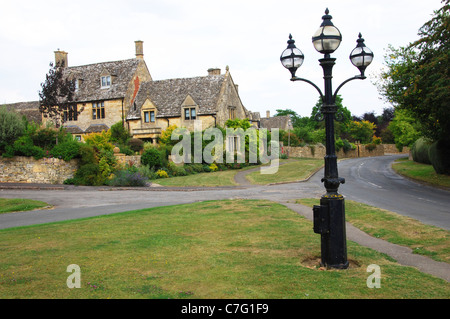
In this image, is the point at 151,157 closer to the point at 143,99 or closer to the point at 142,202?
the point at 142,202

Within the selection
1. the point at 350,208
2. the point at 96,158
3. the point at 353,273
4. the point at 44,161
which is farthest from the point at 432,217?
the point at 44,161

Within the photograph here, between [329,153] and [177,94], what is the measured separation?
42.8m

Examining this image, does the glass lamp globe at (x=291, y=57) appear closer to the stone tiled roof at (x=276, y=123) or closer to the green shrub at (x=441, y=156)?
the green shrub at (x=441, y=156)

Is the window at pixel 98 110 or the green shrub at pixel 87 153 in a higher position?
the window at pixel 98 110

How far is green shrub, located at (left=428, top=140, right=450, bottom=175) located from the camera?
103 feet

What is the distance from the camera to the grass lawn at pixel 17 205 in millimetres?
17422

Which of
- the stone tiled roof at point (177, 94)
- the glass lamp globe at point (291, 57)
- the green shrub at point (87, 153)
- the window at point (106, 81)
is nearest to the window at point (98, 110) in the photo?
the window at point (106, 81)

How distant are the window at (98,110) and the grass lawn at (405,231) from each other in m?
41.3

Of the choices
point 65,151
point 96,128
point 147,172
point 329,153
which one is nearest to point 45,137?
point 65,151

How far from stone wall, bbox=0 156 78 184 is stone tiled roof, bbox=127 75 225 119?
19752 millimetres

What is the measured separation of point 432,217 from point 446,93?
9962mm

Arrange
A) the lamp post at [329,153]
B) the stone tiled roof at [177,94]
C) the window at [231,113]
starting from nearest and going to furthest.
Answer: the lamp post at [329,153]
the stone tiled roof at [177,94]
the window at [231,113]

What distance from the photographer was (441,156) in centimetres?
3197

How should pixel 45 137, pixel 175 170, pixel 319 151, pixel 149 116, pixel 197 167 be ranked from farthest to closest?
pixel 319 151, pixel 149 116, pixel 197 167, pixel 175 170, pixel 45 137
